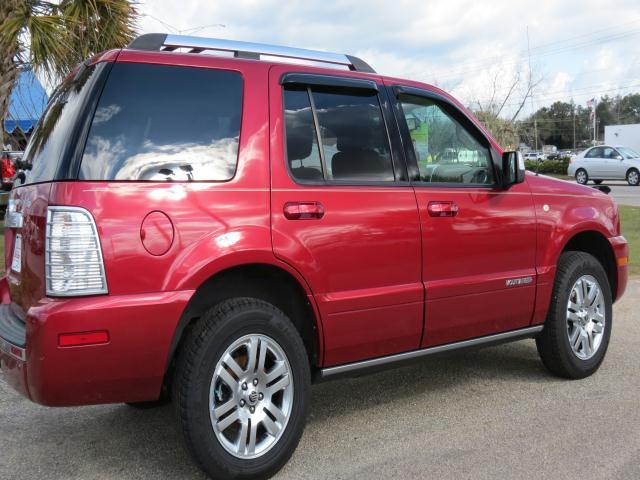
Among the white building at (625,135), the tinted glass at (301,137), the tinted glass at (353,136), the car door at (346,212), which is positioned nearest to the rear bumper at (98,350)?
the car door at (346,212)

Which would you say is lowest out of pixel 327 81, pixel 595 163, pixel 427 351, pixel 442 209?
pixel 595 163

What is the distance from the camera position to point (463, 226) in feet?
13.4

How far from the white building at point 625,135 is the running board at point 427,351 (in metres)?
46.4

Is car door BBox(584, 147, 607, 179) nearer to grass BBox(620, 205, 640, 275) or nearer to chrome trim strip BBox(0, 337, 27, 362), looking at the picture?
grass BBox(620, 205, 640, 275)

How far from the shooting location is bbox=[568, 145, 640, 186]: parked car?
1051 inches

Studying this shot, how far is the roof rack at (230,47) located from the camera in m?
3.44

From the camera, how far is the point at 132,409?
433 cm

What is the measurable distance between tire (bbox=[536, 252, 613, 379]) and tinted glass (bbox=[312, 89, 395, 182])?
166 cm

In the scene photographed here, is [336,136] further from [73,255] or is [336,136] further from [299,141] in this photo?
[73,255]

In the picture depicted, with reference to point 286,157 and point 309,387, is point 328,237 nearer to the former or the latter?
point 286,157

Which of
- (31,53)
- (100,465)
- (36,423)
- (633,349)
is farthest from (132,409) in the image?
(31,53)

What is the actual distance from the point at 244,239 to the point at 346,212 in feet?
2.12

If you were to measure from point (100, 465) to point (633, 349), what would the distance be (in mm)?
4237

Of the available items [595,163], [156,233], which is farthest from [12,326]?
[595,163]
